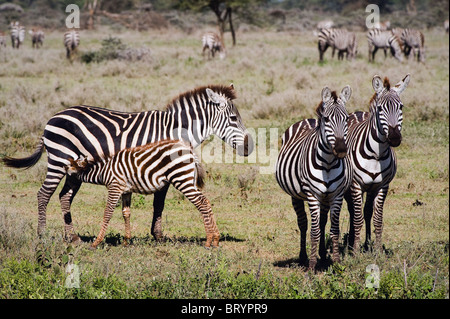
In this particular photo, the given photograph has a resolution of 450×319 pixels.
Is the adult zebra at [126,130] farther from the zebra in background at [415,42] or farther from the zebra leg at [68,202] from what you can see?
the zebra in background at [415,42]

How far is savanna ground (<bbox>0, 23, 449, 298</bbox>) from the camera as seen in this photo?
221 inches

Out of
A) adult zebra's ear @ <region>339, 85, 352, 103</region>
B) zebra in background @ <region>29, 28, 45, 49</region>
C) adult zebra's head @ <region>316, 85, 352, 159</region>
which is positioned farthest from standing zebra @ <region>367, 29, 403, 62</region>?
adult zebra's head @ <region>316, 85, 352, 159</region>

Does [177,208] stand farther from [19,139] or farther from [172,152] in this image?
[19,139]

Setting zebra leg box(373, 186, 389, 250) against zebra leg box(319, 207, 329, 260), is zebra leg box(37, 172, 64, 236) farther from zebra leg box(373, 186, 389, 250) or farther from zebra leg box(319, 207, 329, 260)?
zebra leg box(373, 186, 389, 250)

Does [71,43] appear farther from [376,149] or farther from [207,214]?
[376,149]

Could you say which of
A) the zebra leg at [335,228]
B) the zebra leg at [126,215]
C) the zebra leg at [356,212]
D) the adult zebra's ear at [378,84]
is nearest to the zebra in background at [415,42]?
the adult zebra's ear at [378,84]

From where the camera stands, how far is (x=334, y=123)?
18.7 ft

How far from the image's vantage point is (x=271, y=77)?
779 inches

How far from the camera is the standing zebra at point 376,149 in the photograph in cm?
632

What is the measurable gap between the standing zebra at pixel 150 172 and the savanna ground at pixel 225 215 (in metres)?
0.56

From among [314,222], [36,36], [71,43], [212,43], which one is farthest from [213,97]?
[36,36]

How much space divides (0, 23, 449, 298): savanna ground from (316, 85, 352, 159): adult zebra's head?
123cm
